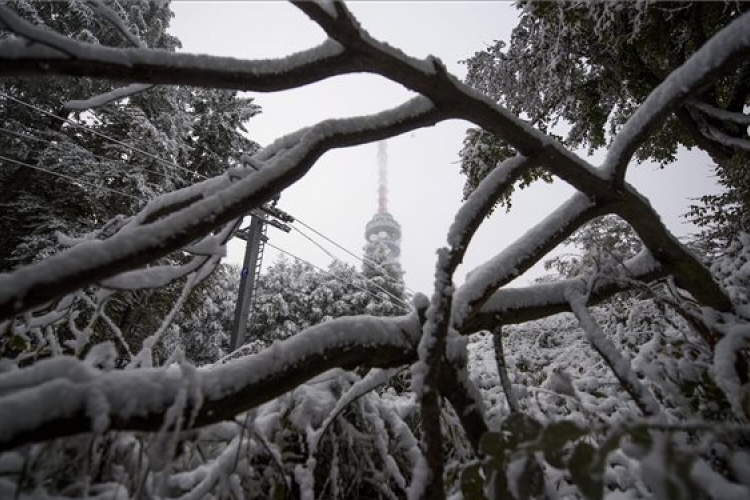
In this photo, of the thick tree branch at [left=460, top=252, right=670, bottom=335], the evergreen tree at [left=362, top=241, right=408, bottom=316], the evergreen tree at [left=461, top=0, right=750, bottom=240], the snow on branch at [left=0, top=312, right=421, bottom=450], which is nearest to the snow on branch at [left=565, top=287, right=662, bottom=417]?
the thick tree branch at [left=460, top=252, right=670, bottom=335]

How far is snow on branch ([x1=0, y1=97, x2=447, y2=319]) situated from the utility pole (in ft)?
25.2

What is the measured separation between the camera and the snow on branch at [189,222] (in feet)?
3.13

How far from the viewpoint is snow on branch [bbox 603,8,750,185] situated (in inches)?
60.3

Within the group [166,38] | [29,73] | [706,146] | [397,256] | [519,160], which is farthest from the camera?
[397,256]

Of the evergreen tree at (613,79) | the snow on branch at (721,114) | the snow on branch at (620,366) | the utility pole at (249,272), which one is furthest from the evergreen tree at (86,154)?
A: the snow on branch at (721,114)

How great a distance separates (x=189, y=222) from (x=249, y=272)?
8671 millimetres

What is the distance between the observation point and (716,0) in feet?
14.3

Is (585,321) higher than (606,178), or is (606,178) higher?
(606,178)

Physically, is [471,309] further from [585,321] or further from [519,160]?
[519,160]

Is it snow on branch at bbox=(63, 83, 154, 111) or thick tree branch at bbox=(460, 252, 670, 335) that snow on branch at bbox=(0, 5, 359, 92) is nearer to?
snow on branch at bbox=(63, 83, 154, 111)

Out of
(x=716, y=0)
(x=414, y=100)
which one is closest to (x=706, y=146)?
(x=716, y=0)

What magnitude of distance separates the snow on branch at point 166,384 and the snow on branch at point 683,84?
A: 1.31m

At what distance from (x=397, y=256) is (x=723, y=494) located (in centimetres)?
8201

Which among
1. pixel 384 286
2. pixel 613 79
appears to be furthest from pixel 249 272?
pixel 384 286
